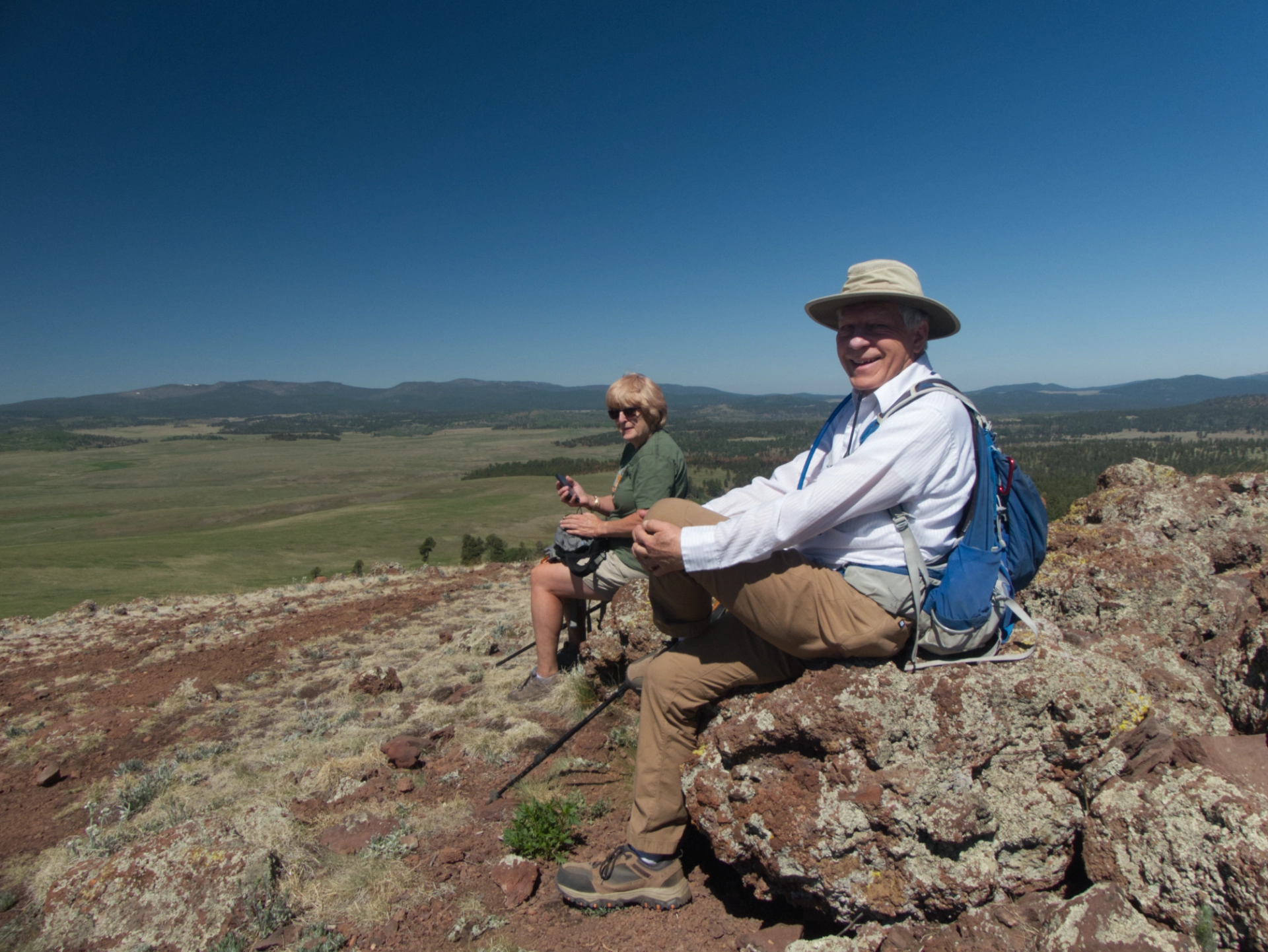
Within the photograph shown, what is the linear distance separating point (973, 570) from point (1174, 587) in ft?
11.3

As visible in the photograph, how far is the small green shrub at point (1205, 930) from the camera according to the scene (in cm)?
232

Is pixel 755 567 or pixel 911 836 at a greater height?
pixel 755 567

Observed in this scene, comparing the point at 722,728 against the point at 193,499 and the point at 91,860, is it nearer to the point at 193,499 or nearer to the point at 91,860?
the point at 91,860

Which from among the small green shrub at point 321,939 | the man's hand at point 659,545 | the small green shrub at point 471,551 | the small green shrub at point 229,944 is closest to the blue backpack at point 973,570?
the man's hand at point 659,545

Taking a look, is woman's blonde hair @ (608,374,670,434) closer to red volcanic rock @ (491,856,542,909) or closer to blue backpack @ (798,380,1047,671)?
blue backpack @ (798,380,1047,671)

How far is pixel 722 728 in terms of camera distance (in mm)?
3434

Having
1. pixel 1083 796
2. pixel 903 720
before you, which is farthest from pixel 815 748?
pixel 1083 796

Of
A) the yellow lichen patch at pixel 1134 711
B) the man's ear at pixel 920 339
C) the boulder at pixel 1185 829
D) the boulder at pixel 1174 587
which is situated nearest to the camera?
the boulder at pixel 1185 829

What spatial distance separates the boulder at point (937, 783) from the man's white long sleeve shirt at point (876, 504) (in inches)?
26.6

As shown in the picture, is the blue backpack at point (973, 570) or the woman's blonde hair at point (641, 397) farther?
the woman's blonde hair at point (641, 397)

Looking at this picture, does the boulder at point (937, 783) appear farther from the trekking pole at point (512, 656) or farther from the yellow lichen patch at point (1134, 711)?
the trekking pole at point (512, 656)

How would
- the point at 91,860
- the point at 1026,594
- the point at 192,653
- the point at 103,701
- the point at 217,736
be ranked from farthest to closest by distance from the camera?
the point at 192,653, the point at 103,701, the point at 217,736, the point at 1026,594, the point at 91,860

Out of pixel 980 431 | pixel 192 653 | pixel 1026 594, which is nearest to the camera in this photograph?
pixel 980 431

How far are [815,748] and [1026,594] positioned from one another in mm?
3500
